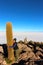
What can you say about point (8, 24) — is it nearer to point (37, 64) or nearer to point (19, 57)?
point (19, 57)

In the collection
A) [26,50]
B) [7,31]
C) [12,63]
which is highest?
[7,31]

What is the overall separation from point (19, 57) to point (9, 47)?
62.6 inches

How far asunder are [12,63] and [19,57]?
1433 mm

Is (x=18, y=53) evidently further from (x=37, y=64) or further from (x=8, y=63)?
→ (x=37, y=64)

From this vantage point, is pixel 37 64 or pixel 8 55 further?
pixel 8 55

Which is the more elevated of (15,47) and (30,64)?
(15,47)

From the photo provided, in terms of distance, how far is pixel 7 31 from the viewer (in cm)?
1780

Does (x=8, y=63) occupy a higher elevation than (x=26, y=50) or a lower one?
lower

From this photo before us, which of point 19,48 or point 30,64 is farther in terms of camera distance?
point 19,48

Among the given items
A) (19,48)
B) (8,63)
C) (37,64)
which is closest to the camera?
(37,64)

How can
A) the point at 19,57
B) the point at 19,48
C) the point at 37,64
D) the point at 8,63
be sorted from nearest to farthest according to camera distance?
the point at 37,64
the point at 8,63
the point at 19,57
the point at 19,48

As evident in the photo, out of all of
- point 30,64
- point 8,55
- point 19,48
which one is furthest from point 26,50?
point 30,64

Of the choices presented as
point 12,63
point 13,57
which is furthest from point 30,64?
point 13,57

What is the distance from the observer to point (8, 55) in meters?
18.7
